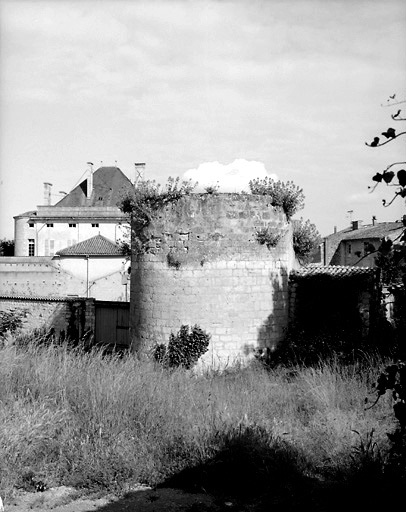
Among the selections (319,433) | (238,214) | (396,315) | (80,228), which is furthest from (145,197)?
(80,228)

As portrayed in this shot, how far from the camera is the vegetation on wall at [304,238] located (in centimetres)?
1512

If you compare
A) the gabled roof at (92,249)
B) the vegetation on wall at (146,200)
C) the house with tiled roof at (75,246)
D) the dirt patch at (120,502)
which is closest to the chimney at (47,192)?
the house with tiled roof at (75,246)

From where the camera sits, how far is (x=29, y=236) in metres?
44.3

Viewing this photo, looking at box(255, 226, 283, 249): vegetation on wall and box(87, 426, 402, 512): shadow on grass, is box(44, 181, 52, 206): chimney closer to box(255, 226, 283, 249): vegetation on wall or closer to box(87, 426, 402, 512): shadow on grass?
box(255, 226, 283, 249): vegetation on wall

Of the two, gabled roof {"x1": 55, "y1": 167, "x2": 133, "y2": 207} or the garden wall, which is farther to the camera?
gabled roof {"x1": 55, "y1": 167, "x2": 133, "y2": 207}

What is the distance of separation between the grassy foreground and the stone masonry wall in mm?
3717

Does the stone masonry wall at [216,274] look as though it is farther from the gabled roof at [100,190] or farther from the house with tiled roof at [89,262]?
the gabled roof at [100,190]

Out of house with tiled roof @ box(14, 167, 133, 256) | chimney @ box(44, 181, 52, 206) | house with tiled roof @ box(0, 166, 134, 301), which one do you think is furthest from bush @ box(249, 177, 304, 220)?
chimney @ box(44, 181, 52, 206)

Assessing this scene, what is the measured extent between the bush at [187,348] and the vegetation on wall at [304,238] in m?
4.04

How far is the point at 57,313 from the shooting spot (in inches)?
760

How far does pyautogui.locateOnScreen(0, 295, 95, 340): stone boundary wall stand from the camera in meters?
18.6

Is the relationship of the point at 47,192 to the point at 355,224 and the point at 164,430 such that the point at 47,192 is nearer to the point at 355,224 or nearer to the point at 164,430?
the point at 355,224

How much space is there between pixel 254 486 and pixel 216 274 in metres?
7.37

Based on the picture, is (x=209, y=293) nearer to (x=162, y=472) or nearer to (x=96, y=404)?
(x=96, y=404)
